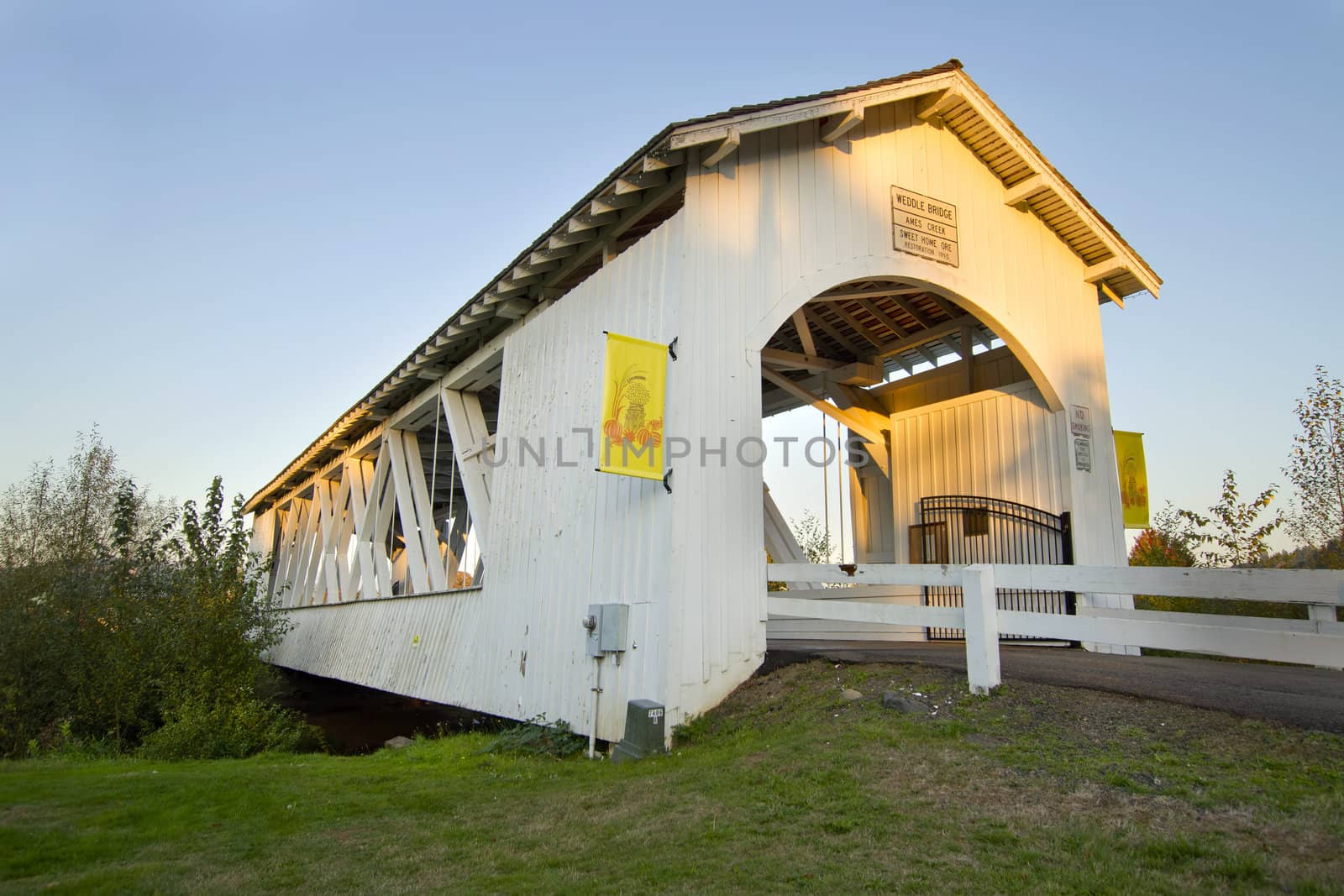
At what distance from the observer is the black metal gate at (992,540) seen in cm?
1146

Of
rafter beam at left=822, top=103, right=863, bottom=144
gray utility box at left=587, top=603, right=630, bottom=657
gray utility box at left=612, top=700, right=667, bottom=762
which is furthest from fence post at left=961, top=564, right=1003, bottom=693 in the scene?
rafter beam at left=822, top=103, right=863, bottom=144

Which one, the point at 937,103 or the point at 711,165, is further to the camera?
the point at 937,103

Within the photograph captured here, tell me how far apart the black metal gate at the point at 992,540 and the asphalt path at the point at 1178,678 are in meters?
1.55

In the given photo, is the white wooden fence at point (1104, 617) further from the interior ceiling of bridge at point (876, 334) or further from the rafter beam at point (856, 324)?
the rafter beam at point (856, 324)

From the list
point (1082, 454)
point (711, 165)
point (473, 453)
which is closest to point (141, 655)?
point (473, 453)

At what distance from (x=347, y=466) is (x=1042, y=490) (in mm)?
13980

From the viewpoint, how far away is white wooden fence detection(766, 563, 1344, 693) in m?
4.78

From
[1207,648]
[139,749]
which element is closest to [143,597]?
[139,749]

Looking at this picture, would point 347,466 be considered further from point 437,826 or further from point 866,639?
point 437,826

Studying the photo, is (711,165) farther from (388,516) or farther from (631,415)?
(388,516)

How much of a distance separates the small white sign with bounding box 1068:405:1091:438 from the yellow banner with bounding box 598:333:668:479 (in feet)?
21.1

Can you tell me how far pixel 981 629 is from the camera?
19.7 feet

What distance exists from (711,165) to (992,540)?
22.6 ft

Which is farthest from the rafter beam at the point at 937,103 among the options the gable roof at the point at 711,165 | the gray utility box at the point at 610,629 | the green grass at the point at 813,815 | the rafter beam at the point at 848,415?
the gray utility box at the point at 610,629
